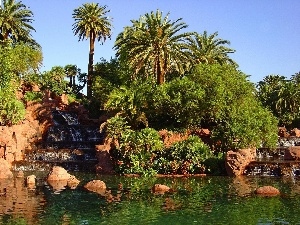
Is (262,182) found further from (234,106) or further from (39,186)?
(39,186)

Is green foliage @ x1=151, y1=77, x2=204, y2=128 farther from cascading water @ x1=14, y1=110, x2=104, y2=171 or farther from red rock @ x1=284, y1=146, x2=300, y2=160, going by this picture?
red rock @ x1=284, y1=146, x2=300, y2=160

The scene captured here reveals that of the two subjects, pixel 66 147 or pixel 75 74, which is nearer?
pixel 66 147

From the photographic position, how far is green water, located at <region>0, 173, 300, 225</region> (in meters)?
17.0

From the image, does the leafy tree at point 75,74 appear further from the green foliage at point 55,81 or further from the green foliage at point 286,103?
the green foliage at point 286,103

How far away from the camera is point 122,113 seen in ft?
126

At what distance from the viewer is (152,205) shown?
19.9m

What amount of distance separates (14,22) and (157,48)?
24.9 m

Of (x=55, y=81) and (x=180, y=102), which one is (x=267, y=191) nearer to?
(x=180, y=102)

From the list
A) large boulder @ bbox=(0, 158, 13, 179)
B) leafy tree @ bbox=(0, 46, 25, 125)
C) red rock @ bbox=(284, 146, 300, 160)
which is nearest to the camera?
large boulder @ bbox=(0, 158, 13, 179)

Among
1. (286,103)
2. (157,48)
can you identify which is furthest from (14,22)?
(286,103)

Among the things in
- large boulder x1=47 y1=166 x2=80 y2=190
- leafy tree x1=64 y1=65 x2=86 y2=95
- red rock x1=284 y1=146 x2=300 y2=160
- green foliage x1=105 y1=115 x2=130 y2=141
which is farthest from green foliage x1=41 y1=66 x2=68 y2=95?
red rock x1=284 y1=146 x2=300 y2=160

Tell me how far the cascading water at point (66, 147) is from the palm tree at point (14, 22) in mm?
14150

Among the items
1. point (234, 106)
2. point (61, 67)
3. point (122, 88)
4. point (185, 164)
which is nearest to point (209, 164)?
point (185, 164)

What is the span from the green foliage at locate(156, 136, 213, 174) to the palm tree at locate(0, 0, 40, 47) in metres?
31.3
